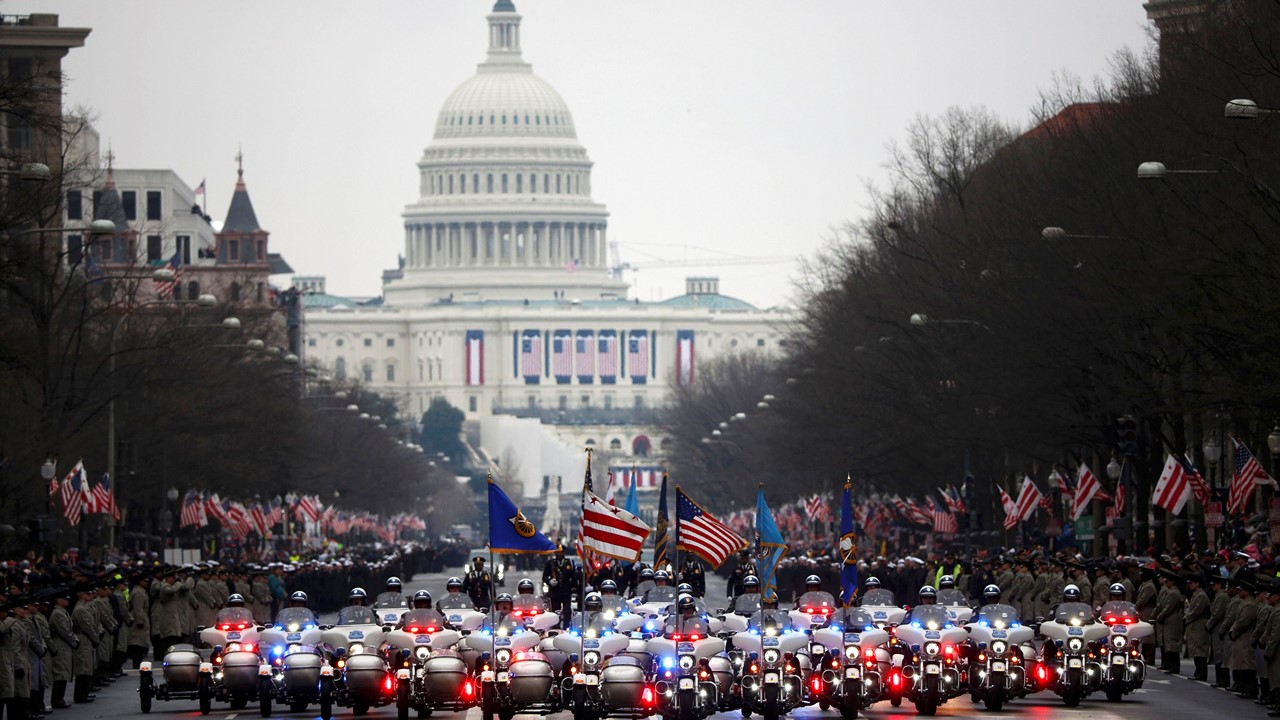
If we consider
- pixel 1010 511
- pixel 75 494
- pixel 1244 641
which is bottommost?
pixel 1244 641

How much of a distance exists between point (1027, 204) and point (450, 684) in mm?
29047

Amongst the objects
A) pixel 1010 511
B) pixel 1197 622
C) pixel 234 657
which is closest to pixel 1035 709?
pixel 1197 622

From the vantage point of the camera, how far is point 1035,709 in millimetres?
37250

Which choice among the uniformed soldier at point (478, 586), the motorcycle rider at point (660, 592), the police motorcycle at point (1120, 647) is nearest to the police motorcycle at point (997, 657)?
the police motorcycle at point (1120, 647)

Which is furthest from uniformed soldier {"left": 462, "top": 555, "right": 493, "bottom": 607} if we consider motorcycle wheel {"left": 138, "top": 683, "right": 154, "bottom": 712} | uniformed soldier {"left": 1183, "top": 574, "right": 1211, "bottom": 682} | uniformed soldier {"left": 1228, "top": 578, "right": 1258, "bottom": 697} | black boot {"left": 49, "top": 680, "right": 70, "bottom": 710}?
uniformed soldier {"left": 1228, "top": 578, "right": 1258, "bottom": 697}

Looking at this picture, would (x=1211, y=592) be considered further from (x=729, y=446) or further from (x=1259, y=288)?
(x=729, y=446)

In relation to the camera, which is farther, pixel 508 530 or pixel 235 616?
pixel 235 616

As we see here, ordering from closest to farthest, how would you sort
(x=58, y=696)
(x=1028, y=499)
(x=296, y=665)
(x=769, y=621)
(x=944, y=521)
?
(x=296, y=665)
(x=769, y=621)
(x=58, y=696)
(x=1028, y=499)
(x=944, y=521)

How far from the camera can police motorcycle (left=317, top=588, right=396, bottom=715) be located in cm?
3484

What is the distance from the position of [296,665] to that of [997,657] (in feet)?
26.4

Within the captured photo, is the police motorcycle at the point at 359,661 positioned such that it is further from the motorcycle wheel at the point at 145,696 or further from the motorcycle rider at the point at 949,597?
the motorcycle rider at the point at 949,597

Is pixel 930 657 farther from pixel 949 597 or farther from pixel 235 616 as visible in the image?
pixel 235 616

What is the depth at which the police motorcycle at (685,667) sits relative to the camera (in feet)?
109

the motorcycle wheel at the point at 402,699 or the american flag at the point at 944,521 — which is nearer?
the motorcycle wheel at the point at 402,699
